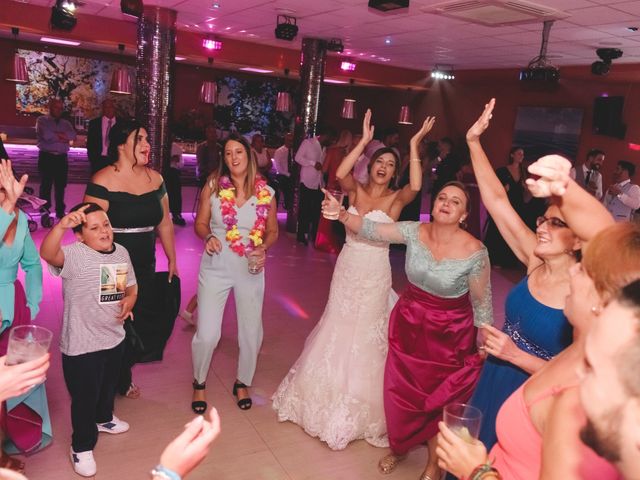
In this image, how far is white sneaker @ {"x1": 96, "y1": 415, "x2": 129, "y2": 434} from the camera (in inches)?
117

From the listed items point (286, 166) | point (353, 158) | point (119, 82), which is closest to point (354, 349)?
point (353, 158)

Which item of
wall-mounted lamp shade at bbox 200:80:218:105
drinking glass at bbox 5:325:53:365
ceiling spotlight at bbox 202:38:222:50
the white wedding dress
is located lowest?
the white wedding dress

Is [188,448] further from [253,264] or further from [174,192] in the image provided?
[174,192]

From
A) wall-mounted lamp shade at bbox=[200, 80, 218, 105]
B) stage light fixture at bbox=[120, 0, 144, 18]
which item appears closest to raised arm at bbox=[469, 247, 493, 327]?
stage light fixture at bbox=[120, 0, 144, 18]

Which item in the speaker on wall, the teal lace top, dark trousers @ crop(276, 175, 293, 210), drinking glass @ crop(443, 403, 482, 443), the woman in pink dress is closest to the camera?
the woman in pink dress

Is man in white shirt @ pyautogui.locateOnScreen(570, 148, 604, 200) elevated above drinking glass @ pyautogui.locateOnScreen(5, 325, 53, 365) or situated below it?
above

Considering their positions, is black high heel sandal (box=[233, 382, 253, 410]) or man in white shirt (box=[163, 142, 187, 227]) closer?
black high heel sandal (box=[233, 382, 253, 410])

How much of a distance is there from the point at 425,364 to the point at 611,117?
339 inches

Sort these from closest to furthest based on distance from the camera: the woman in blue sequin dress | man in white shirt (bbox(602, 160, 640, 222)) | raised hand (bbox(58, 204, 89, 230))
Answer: the woman in blue sequin dress < raised hand (bbox(58, 204, 89, 230)) < man in white shirt (bbox(602, 160, 640, 222))

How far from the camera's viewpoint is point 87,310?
255 cm

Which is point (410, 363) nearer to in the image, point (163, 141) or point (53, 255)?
point (53, 255)

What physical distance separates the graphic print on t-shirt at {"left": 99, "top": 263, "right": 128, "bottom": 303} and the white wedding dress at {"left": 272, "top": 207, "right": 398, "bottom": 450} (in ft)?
4.04

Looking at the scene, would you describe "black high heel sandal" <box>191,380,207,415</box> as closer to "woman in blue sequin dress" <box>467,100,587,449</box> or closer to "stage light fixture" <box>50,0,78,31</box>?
"woman in blue sequin dress" <box>467,100,587,449</box>

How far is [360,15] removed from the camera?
254 inches
